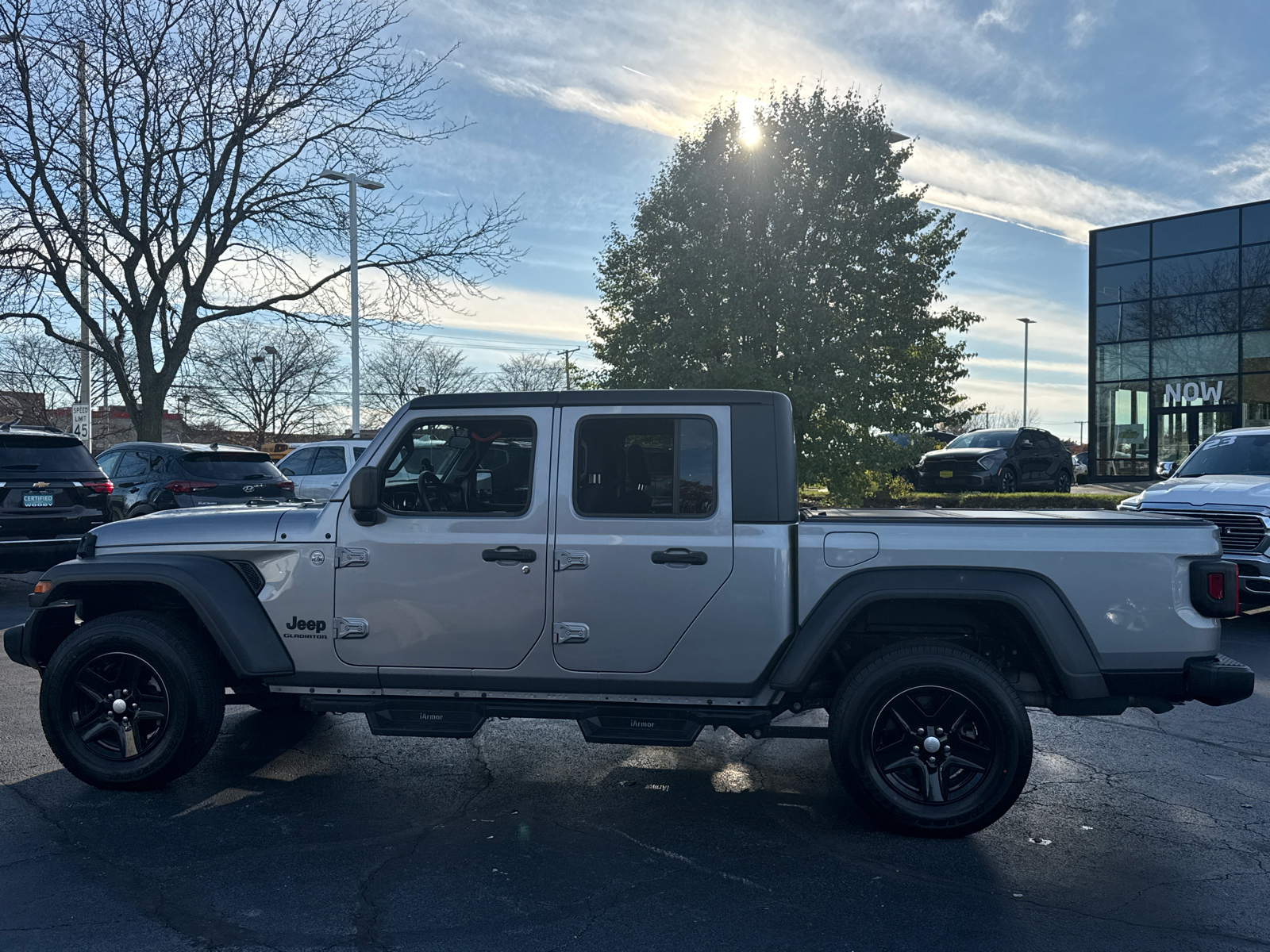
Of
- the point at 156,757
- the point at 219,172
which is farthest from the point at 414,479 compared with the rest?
the point at 219,172

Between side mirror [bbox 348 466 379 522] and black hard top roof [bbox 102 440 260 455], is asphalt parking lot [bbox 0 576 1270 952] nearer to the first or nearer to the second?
side mirror [bbox 348 466 379 522]

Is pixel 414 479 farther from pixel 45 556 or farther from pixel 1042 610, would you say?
pixel 45 556

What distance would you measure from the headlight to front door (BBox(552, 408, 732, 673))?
1968 centimetres

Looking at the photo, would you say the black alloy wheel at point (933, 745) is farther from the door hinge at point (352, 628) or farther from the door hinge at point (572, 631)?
the door hinge at point (352, 628)

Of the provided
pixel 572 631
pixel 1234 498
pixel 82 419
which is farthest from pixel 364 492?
pixel 82 419

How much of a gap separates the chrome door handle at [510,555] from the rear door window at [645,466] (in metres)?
0.31

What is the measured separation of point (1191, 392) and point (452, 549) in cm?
3210

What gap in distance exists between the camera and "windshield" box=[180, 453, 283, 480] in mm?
13102

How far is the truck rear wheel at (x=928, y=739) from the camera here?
412cm

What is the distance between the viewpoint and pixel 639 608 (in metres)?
4.33

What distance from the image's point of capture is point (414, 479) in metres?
4.68

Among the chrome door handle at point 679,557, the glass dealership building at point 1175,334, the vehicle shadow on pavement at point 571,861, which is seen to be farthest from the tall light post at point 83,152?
the glass dealership building at point 1175,334

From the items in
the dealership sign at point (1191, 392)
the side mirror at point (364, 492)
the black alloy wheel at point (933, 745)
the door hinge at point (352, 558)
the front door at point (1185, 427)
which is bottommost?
the black alloy wheel at point (933, 745)

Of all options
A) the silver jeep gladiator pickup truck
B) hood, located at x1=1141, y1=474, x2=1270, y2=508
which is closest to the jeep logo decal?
the silver jeep gladiator pickup truck
